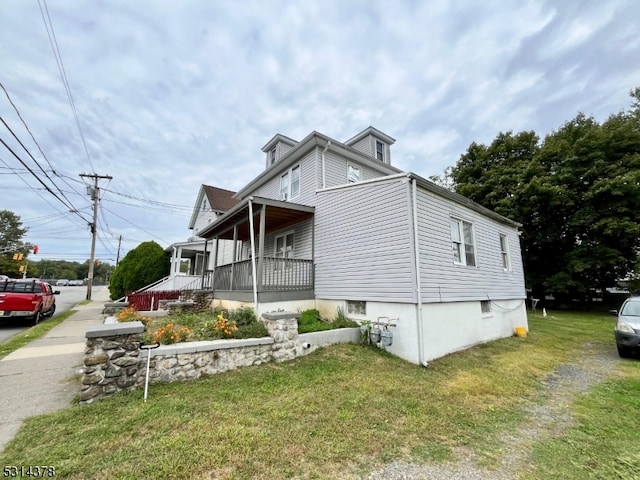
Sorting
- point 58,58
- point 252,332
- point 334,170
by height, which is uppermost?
point 58,58

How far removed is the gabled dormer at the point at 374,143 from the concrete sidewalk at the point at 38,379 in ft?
42.7

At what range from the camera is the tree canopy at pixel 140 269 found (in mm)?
18156

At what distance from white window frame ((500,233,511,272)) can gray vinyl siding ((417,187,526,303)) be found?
182mm

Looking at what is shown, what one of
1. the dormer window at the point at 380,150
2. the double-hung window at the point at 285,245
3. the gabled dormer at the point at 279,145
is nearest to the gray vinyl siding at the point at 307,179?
the double-hung window at the point at 285,245

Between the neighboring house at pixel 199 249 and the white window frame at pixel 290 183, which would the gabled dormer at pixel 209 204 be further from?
the white window frame at pixel 290 183

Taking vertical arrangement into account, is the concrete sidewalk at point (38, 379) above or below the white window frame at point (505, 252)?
below

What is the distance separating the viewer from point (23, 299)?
33.2 feet

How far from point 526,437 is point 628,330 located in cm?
600

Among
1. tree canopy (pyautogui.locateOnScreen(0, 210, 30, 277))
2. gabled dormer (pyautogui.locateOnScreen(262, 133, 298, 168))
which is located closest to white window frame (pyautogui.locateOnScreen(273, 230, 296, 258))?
gabled dormer (pyautogui.locateOnScreen(262, 133, 298, 168))

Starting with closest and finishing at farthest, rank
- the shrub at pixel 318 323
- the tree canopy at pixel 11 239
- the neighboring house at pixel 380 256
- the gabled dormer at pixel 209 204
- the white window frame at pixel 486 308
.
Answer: the neighboring house at pixel 380 256, the shrub at pixel 318 323, the white window frame at pixel 486 308, the gabled dormer at pixel 209 204, the tree canopy at pixel 11 239

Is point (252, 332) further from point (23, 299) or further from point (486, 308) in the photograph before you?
point (23, 299)

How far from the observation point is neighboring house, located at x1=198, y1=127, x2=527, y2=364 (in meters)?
6.71

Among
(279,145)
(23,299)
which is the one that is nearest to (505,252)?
(279,145)

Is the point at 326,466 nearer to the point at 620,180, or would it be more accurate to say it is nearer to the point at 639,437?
the point at 639,437
